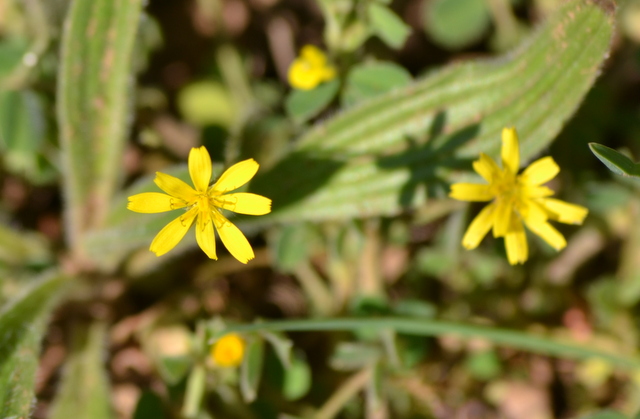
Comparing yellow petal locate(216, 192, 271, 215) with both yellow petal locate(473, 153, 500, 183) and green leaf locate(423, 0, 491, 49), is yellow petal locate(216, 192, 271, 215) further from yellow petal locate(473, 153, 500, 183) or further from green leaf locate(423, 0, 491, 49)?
A: green leaf locate(423, 0, 491, 49)

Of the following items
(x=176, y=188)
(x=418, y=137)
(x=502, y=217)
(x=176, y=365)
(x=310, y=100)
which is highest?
(x=310, y=100)

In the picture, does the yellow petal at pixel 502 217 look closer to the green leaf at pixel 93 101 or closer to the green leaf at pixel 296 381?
the green leaf at pixel 296 381

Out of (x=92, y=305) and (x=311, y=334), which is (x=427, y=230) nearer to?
(x=311, y=334)

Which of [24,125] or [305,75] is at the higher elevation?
[24,125]

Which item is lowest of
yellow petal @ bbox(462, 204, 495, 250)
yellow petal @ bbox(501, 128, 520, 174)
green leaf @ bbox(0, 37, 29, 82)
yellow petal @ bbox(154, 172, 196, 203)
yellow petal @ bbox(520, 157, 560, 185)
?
yellow petal @ bbox(462, 204, 495, 250)

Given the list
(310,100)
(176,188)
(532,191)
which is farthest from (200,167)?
(532,191)

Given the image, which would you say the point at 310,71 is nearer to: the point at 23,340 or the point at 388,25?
the point at 388,25

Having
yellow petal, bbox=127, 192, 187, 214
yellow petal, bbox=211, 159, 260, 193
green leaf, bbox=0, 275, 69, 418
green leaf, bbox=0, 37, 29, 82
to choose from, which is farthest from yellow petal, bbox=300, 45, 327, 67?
green leaf, bbox=0, 275, 69, 418
